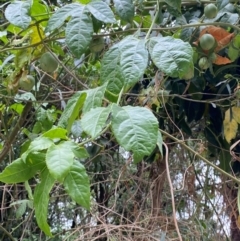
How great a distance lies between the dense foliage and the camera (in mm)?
521

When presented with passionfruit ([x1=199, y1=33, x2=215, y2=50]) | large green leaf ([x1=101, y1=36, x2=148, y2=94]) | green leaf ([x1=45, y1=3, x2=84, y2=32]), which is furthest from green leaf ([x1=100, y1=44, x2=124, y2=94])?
passionfruit ([x1=199, y1=33, x2=215, y2=50])

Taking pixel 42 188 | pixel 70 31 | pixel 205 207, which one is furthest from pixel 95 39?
pixel 205 207

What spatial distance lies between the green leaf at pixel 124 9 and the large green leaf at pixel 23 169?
344 millimetres

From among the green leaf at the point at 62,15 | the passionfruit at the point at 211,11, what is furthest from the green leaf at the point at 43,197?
the passionfruit at the point at 211,11

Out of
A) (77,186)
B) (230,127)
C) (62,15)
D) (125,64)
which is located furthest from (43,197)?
(230,127)

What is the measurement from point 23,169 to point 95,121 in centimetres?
11

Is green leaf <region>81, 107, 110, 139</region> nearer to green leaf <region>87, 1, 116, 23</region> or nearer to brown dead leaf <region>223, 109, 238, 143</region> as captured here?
green leaf <region>87, 1, 116, 23</region>

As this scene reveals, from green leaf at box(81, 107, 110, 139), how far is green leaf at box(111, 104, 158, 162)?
0.5 inches

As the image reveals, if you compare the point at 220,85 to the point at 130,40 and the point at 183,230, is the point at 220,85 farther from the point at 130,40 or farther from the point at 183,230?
the point at 130,40

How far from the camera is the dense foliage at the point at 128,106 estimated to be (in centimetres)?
52

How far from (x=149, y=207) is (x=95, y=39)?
820mm

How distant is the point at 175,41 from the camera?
0.63 metres

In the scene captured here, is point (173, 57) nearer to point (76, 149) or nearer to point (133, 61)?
point (133, 61)

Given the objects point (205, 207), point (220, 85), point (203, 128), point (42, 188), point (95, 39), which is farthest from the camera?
point (205, 207)
